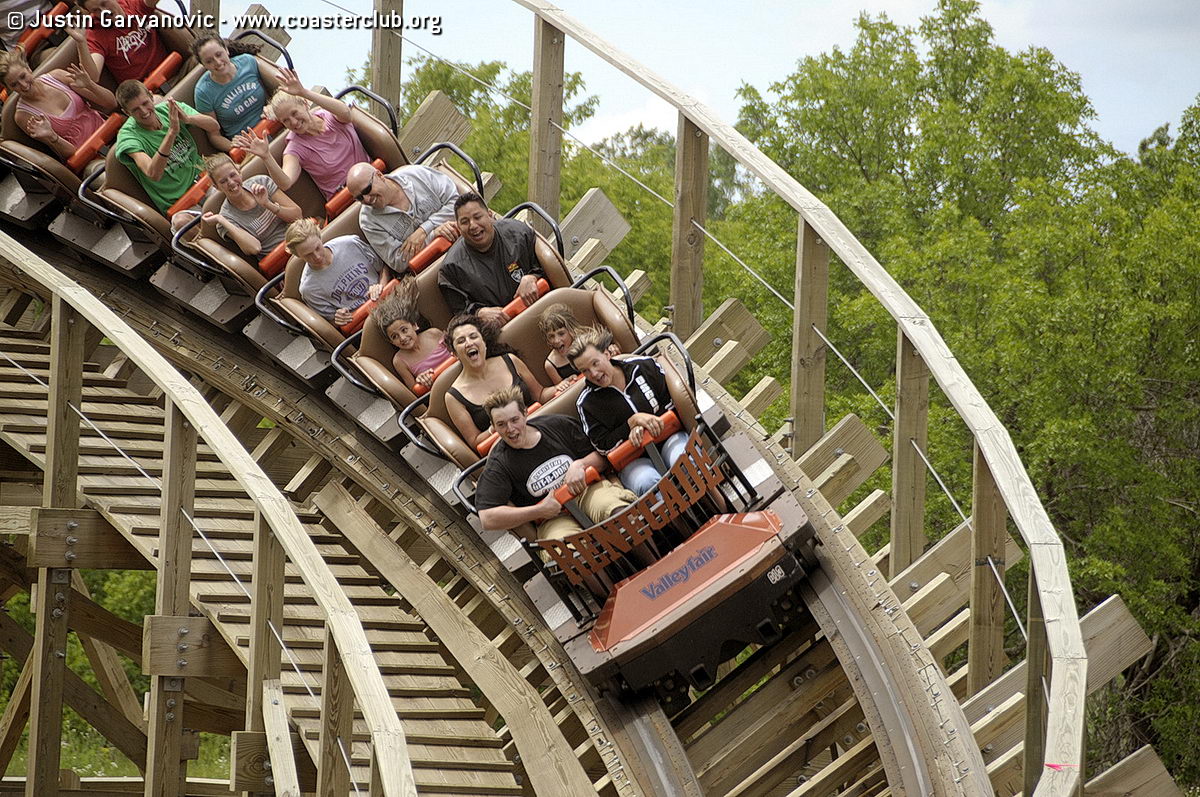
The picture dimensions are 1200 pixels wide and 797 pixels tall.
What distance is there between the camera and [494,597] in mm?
5898

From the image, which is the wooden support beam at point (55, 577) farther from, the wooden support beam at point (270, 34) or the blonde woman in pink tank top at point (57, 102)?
the wooden support beam at point (270, 34)

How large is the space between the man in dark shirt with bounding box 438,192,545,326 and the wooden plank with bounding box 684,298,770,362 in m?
0.77

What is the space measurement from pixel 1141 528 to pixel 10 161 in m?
12.7

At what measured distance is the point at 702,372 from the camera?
6336 mm

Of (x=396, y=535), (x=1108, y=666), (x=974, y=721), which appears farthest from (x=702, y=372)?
(x=1108, y=666)

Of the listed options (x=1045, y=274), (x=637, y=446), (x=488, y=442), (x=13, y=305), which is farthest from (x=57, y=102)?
(x=1045, y=274)

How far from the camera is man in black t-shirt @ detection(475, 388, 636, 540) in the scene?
5.45 metres

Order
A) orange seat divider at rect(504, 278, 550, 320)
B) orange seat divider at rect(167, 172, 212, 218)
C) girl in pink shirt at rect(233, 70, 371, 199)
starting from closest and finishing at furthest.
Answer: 1. orange seat divider at rect(504, 278, 550, 320)
2. girl in pink shirt at rect(233, 70, 371, 199)
3. orange seat divider at rect(167, 172, 212, 218)

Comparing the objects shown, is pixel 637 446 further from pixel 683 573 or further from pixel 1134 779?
pixel 1134 779

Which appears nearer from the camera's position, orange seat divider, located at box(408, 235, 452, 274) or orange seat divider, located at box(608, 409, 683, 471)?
orange seat divider, located at box(608, 409, 683, 471)

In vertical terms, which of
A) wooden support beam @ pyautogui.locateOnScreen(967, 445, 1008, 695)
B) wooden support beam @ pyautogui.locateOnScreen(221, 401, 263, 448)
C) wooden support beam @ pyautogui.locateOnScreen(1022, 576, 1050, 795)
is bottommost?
wooden support beam @ pyautogui.locateOnScreen(1022, 576, 1050, 795)

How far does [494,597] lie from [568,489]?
2.28ft

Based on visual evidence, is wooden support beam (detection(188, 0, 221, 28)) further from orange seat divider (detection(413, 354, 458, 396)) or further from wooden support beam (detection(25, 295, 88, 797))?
wooden support beam (detection(25, 295, 88, 797))

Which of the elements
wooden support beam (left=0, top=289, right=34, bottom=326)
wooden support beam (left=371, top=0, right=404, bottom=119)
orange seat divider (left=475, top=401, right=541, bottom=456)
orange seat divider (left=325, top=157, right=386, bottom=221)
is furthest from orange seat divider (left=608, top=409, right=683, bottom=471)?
wooden support beam (left=0, top=289, right=34, bottom=326)
